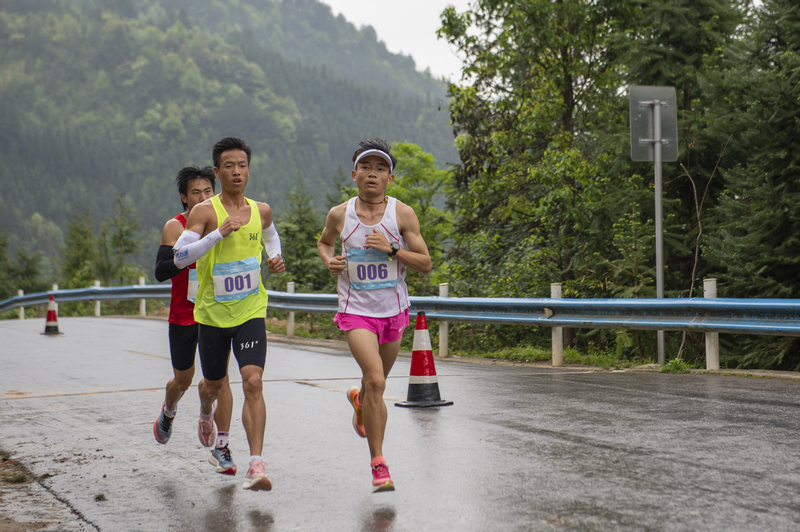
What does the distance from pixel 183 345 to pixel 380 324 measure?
1720 millimetres

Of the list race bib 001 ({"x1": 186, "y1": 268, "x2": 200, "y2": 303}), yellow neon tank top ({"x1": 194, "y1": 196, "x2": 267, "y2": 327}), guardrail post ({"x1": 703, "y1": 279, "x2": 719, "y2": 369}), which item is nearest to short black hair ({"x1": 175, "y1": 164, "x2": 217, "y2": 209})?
race bib 001 ({"x1": 186, "y1": 268, "x2": 200, "y2": 303})

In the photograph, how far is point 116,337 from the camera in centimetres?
1698

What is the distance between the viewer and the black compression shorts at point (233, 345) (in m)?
5.17

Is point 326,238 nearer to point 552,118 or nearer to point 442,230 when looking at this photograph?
point 552,118

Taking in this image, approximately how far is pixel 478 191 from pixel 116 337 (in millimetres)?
7863

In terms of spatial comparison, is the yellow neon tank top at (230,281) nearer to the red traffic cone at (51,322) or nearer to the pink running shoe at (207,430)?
the pink running shoe at (207,430)

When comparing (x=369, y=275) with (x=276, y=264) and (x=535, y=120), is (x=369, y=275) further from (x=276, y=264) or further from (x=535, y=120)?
(x=535, y=120)

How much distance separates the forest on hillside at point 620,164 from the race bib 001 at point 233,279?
24.5 ft

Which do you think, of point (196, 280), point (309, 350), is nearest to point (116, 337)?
point (309, 350)

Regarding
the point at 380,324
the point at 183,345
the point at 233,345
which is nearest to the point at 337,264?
the point at 380,324

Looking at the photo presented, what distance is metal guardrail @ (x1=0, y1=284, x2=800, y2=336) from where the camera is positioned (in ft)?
29.0

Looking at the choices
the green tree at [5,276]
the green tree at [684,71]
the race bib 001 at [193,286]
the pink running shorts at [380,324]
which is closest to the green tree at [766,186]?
the green tree at [684,71]

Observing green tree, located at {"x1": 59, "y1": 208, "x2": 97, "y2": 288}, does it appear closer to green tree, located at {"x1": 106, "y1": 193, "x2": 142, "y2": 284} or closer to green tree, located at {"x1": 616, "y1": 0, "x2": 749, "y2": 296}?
green tree, located at {"x1": 106, "y1": 193, "x2": 142, "y2": 284}

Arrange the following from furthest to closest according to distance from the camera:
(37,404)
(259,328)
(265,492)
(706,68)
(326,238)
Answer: (706,68)
(37,404)
(326,238)
(259,328)
(265,492)
